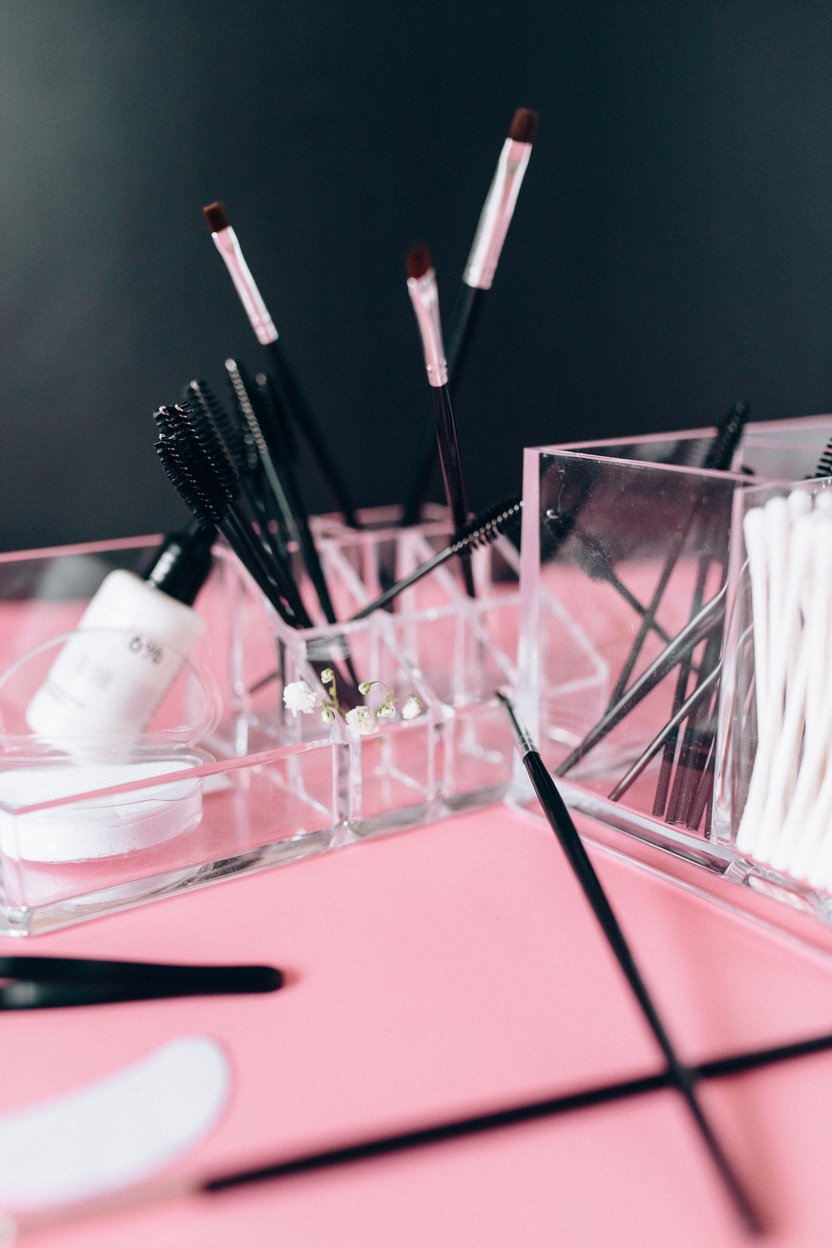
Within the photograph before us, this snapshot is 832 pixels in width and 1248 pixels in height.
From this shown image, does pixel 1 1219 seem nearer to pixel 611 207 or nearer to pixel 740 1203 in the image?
pixel 740 1203

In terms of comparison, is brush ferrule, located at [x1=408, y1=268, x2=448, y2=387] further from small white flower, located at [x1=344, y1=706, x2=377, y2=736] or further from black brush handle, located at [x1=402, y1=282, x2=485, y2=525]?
small white flower, located at [x1=344, y1=706, x2=377, y2=736]

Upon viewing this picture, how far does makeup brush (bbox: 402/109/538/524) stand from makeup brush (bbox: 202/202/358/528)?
5 cm

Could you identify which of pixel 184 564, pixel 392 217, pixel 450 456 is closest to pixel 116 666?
pixel 184 564

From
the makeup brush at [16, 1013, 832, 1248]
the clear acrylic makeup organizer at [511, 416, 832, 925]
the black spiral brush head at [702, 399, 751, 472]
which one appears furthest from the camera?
the black spiral brush head at [702, 399, 751, 472]

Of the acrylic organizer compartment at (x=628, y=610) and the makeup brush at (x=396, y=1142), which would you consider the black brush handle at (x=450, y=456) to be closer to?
the acrylic organizer compartment at (x=628, y=610)

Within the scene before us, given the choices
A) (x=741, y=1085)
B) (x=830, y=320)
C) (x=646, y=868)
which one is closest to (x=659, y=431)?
(x=830, y=320)

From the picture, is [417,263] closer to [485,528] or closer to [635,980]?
[485,528]

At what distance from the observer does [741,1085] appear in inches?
10.1

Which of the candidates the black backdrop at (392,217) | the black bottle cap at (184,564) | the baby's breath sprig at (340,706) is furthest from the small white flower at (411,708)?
the black backdrop at (392,217)

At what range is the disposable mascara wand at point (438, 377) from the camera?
0.31 metres

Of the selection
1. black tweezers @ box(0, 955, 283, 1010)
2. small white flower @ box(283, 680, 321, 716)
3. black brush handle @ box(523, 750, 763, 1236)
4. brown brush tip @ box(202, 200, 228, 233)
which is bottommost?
black tweezers @ box(0, 955, 283, 1010)

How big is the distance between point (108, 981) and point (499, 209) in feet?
0.98

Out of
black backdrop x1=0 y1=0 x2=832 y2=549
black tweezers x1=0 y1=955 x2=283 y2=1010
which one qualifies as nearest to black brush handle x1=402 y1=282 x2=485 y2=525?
black backdrop x1=0 y1=0 x2=832 y2=549

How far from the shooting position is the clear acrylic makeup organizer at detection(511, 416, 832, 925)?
0.33m
